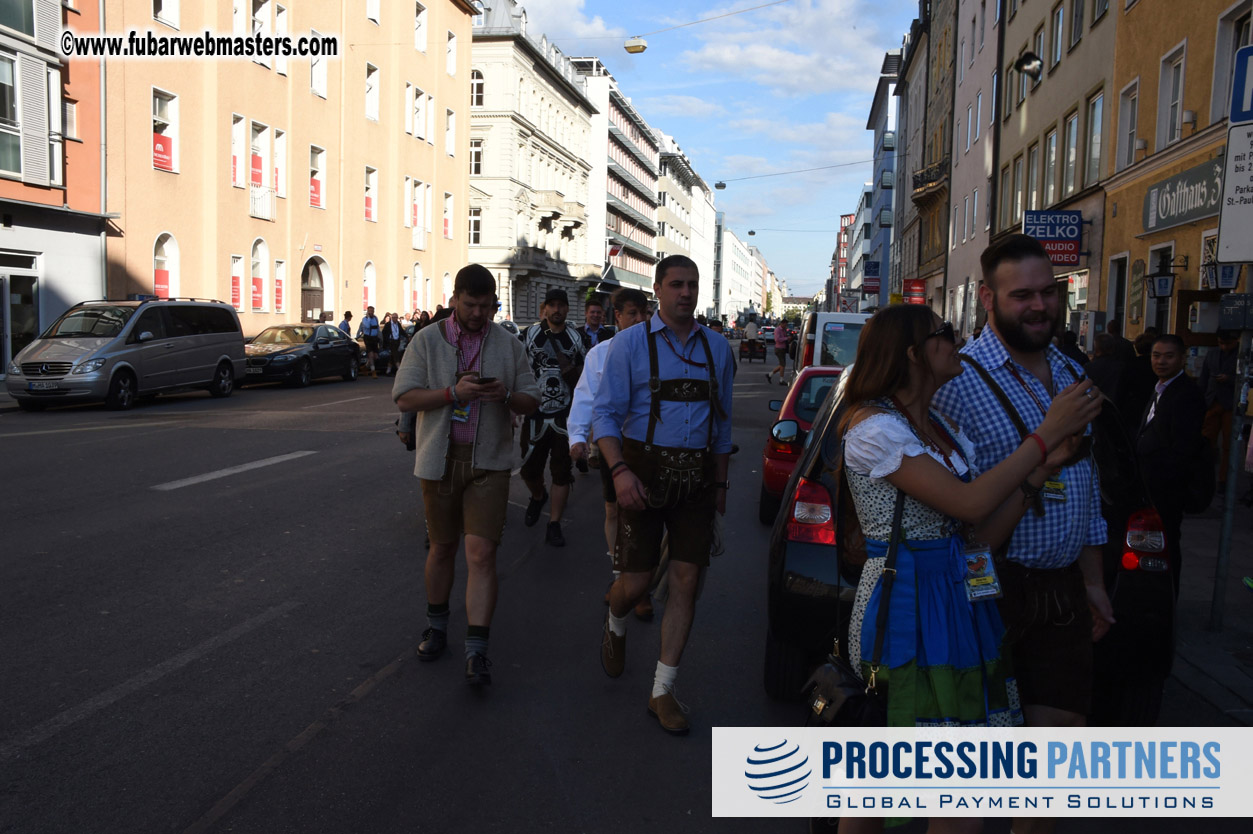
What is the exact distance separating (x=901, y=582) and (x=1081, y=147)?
21.2m

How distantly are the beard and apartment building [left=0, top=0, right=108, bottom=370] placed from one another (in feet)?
78.2

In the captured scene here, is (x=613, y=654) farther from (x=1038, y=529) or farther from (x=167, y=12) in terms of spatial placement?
(x=167, y=12)

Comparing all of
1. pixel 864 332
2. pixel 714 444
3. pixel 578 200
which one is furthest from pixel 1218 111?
pixel 578 200

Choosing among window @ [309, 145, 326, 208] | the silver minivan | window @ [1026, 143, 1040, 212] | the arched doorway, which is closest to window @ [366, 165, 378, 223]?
window @ [309, 145, 326, 208]

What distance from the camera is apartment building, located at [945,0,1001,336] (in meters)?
32.5

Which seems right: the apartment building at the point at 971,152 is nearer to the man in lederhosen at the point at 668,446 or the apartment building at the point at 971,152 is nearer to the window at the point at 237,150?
the window at the point at 237,150

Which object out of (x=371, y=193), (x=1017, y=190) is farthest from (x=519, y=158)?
(x=1017, y=190)

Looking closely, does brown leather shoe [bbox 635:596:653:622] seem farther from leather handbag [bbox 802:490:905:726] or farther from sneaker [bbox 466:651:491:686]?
leather handbag [bbox 802:490:905:726]

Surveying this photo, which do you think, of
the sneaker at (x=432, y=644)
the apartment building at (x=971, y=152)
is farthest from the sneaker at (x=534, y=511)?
the apartment building at (x=971, y=152)

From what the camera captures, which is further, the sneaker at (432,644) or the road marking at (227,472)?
the road marking at (227,472)

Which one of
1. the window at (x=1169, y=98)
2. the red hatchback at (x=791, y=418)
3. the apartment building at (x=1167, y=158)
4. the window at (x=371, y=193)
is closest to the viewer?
the red hatchback at (x=791, y=418)

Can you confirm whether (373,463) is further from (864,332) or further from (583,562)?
(864,332)

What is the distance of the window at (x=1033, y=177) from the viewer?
25.5 meters

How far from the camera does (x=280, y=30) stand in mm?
32344
